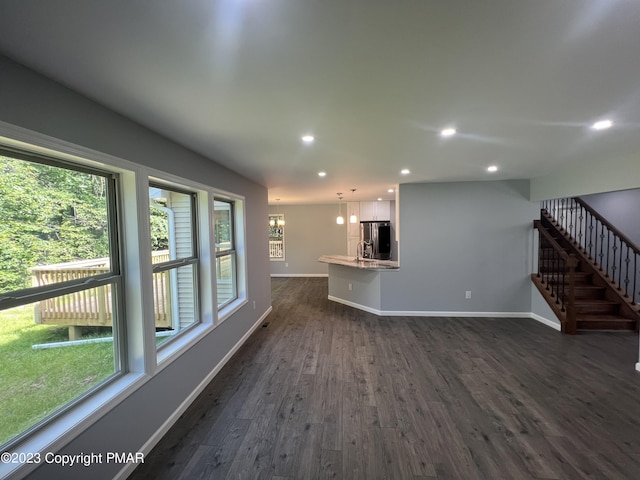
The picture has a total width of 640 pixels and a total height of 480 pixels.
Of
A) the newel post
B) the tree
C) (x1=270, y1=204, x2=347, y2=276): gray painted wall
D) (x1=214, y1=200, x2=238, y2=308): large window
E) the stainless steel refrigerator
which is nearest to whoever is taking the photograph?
the tree

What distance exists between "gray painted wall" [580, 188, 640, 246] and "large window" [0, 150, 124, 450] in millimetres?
7811

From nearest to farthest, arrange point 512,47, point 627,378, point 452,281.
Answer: point 512,47, point 627,378, point 452,281

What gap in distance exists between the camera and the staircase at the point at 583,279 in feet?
13.6

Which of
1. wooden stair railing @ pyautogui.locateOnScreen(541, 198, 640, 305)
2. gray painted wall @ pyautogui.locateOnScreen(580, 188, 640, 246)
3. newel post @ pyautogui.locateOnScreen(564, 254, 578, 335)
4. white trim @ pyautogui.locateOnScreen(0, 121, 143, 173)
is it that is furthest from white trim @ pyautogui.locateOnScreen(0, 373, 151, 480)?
gray painted wall @ pyautogui.locateOnScreen(580, 188, 640, 246)

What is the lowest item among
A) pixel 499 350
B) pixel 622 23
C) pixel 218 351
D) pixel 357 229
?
pixel 499 350

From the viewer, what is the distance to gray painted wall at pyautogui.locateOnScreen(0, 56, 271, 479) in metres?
1.31

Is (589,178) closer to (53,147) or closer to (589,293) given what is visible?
(589,293)

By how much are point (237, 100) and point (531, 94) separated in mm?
1763

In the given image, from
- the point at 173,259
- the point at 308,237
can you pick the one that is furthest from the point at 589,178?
the point at 308,237

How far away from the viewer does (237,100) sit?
5.55ft

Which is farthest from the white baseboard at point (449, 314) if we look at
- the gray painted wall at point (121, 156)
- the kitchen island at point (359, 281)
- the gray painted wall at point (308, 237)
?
the gray painted wall at point (308, 237)

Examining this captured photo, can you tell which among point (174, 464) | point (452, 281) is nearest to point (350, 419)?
point (174, 464)

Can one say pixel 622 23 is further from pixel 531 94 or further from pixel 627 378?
pixel 627 378

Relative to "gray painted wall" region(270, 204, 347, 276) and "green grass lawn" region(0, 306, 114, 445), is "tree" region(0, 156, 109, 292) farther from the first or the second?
"gray painted wall" region(270, 204, 347, 276)
